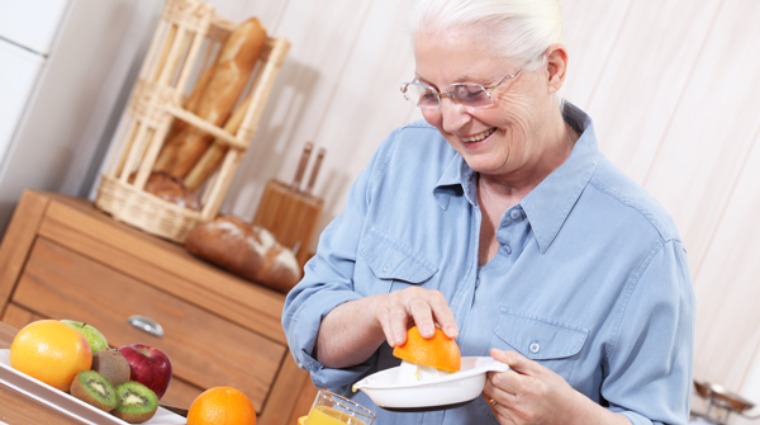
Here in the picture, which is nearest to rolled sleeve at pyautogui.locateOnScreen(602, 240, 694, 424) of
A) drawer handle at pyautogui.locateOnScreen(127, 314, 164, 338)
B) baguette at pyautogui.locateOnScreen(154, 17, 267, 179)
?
drawer handle at pyautogui.locateOnScreen(127, 314, 164, 338)

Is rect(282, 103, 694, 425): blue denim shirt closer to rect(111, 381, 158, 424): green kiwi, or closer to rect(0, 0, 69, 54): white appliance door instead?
rect(111, 381, 158, 424): green kiwi

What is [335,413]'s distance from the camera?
117 centimetres

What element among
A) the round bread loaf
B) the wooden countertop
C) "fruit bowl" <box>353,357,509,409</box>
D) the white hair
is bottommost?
the wooden countertop

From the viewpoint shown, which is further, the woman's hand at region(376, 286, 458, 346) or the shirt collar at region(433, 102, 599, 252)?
the shirt collar at region(433, 102, 599, 252)

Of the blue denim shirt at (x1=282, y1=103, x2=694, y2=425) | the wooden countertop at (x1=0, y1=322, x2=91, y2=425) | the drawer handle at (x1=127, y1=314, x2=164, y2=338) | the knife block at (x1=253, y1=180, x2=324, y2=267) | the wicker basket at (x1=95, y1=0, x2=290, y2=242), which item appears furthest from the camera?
the knife block at (x1=253, y1=180, x2=324, y2=267)

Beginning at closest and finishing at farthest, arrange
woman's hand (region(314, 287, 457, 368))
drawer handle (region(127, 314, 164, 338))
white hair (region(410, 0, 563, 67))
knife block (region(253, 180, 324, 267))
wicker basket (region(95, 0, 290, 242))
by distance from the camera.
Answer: woman's hand (region(314, 287, 457, 368))
white hair (region(410, 0, 563, 67))
drawer handle (region(127, 314, 164, 338))
wicker basket (region(95, 0, 290, 242))
knife block (region(253, 180, 324, 267))

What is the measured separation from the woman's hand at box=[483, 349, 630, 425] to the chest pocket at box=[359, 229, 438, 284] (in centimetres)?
31

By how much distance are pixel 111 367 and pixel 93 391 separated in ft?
→ 0.19

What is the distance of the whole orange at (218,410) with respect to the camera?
4.04ft

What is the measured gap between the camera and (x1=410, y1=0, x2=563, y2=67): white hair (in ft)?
4.36

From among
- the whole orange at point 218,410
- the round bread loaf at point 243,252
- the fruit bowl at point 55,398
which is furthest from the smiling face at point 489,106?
the round bread loaf at point 243,252

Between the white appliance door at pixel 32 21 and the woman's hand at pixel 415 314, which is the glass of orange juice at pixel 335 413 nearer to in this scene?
the woman's hand at pixel 415 314

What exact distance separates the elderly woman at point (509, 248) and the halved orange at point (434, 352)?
8cm

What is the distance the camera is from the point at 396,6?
304 cm
